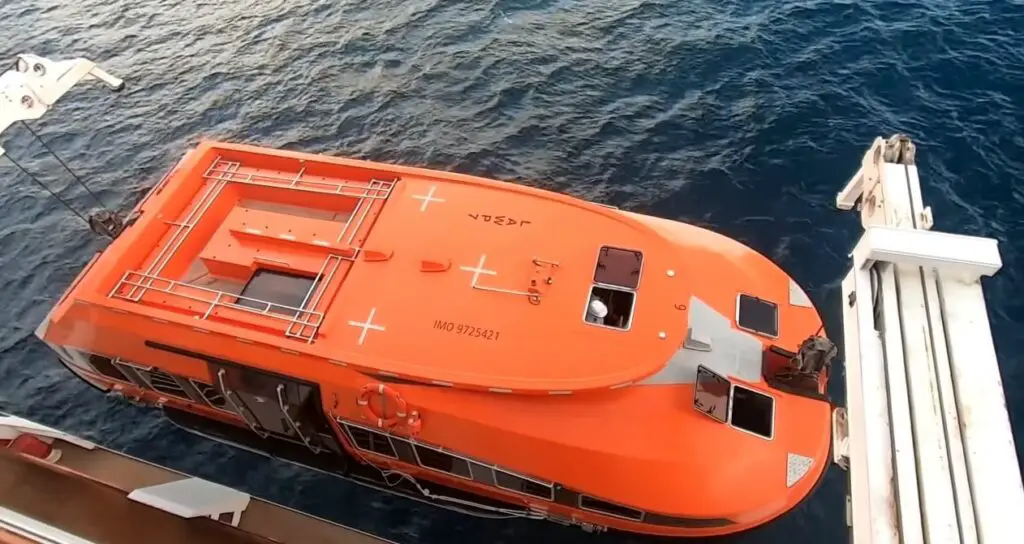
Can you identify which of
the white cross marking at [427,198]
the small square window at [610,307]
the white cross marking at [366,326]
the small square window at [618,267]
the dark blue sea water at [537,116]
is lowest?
the white cross marking at [366,326]

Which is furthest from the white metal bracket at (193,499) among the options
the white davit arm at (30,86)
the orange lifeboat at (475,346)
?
the white davit arm at (30,86)

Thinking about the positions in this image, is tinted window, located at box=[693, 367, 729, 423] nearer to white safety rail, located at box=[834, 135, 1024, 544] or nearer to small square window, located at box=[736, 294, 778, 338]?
small square window, located at box=[736, 294, 778, 338]

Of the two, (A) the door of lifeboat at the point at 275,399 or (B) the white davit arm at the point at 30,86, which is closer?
(A) the door of lifeboat at the point at 275,399

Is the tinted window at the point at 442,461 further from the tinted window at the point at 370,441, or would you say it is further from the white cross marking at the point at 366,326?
the white cross marking at the point at 366,326

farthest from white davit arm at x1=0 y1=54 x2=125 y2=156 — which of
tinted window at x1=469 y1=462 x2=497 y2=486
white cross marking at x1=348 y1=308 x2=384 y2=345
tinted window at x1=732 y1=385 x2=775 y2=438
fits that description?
tinted window at x1=732 y1=385 x2=775 y2=438

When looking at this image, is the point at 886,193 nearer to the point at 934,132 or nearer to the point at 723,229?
the point at 723,229

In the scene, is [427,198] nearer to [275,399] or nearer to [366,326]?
[366,326]

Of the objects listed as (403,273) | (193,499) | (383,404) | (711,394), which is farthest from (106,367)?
(711,394)
